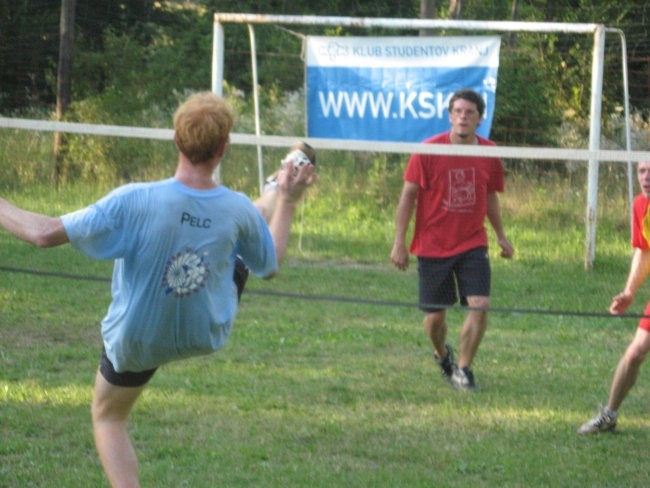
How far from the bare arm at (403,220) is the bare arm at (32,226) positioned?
4.06m

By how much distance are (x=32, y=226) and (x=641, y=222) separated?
12.2ft

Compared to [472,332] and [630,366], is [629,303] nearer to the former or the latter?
[630,366]

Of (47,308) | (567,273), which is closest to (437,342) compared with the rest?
(47,308)

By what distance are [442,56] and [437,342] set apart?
5.72m

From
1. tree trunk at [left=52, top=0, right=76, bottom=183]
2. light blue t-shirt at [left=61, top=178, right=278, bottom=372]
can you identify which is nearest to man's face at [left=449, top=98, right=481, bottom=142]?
light blue t-shirt at [left=61, top=178, right=278, bottom=372]

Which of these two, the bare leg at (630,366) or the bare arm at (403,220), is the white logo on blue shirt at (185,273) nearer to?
the bare leg at (630,366)

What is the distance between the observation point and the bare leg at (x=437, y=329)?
8.10m

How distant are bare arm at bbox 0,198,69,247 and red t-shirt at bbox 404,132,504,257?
4031 millimetres

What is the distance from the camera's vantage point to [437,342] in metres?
8.23

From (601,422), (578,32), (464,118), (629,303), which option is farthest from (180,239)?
(578,32)

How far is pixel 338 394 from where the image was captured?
25.8ft

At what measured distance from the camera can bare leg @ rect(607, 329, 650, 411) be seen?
6742 mm

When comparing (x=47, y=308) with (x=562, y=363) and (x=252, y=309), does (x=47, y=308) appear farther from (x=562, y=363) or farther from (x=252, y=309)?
(x=562, y=363)

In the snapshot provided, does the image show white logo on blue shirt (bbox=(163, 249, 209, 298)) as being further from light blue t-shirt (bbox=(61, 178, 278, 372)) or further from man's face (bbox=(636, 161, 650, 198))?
man's face (bbox=(636, 161, 650, 198))
